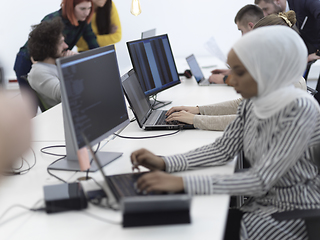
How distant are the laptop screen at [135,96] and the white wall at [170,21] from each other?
3.16 meters

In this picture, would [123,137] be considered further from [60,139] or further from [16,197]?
[16,197]

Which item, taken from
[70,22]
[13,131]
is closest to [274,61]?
[13,131]

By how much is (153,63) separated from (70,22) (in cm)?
165

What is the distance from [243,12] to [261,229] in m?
2.33

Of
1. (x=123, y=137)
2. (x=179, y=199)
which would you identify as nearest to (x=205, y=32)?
(x=123, y=137)

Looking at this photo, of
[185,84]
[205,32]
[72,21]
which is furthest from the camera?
[205,32]

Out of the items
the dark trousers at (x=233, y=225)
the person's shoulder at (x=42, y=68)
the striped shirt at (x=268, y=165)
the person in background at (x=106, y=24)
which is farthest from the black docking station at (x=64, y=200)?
the person in background at (x=106, y=24)

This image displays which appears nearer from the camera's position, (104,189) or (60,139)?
(104,189)

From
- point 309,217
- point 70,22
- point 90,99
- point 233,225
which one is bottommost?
point 233,225

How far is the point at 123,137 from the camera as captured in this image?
1734mm

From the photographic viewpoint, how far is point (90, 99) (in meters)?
1.29

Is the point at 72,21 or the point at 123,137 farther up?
the point at 72,21

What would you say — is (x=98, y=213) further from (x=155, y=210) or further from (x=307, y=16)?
(x=307, y=16)

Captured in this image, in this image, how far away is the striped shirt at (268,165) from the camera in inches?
42.2
